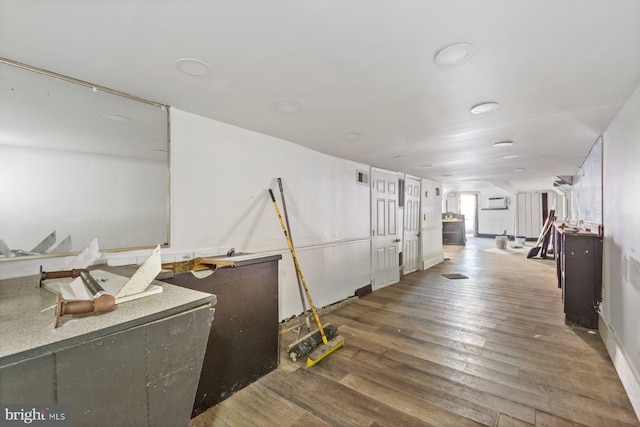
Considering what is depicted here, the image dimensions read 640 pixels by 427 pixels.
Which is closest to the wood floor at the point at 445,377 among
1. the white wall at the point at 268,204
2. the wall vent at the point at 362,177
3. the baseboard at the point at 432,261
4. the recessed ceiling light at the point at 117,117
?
the white wall at the point at 268,204

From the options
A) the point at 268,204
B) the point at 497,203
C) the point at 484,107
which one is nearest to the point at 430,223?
the point at 484,107

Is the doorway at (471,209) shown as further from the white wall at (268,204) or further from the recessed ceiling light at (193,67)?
the recessed ceiling light at (193,67)

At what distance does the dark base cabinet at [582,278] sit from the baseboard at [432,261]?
323 centimetres

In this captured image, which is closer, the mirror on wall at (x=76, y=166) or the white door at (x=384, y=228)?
the mirror on wall at (x=76, y=166)

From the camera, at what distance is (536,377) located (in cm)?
221

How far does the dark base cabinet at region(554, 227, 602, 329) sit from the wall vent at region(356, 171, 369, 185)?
8.85 feet

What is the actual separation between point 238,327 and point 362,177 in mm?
3195

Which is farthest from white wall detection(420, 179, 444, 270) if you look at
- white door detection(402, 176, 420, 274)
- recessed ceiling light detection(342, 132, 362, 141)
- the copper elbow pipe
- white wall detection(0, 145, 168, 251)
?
the copper elbow pipe

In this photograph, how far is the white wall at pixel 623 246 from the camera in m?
1.90

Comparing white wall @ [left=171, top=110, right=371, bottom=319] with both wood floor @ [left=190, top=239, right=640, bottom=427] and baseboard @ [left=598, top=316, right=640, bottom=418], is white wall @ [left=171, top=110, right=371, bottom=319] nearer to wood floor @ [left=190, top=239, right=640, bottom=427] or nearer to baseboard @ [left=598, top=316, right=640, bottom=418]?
wood floor @ [left=190, top=239, right=640, bottom=427]

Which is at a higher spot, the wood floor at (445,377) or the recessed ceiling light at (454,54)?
the recessed ceiling light at (454,54)

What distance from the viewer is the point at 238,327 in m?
2.06

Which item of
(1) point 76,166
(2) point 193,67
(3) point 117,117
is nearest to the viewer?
(2) point 193,67

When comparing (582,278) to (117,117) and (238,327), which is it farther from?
(117,117)
